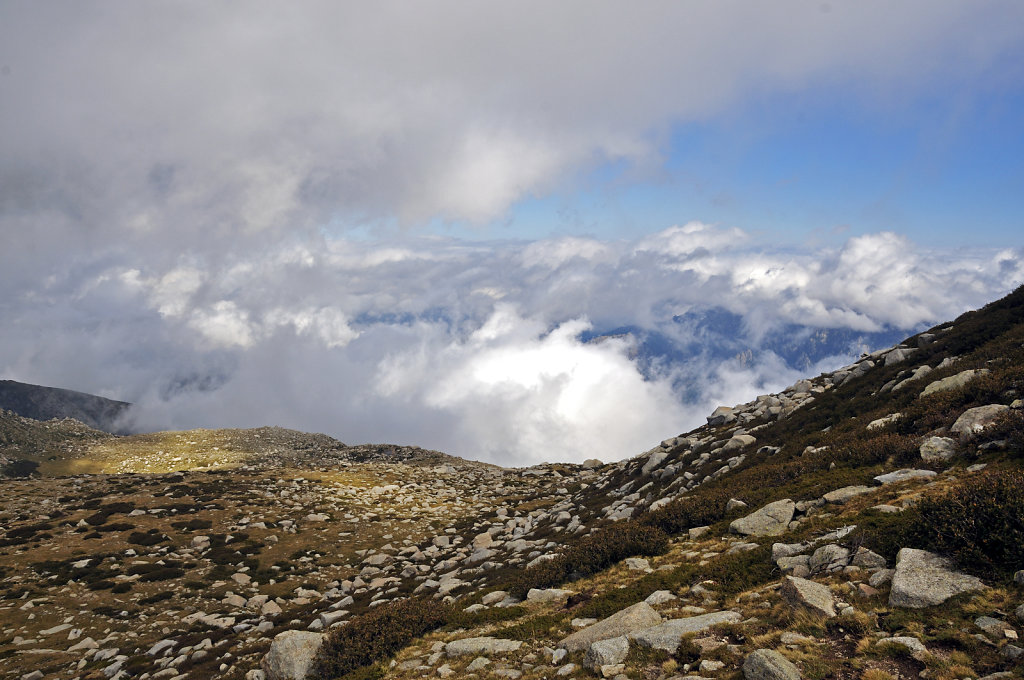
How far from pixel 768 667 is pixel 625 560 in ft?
27.6

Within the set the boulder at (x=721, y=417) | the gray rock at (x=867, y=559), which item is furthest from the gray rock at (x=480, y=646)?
the boulder at (x=721, y=417)

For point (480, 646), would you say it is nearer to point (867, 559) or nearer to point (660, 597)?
point (660, 597)

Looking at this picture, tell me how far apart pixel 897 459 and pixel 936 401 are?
434 centimetres

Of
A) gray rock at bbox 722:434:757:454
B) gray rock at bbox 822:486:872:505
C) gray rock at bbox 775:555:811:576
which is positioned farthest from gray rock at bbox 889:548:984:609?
gray rock at bbox 722:434:757:454

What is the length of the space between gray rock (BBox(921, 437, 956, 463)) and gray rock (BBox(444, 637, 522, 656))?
42.8 ft

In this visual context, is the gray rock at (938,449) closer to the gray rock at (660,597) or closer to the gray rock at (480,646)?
the gray rock at (660,597)

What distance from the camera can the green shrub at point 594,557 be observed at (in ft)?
49.6

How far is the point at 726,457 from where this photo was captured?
1039 inches

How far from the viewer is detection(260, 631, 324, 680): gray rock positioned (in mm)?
12984

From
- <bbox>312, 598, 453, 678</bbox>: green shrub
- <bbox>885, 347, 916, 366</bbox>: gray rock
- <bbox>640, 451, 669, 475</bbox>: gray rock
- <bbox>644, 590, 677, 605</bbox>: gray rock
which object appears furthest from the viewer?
<bbox>640, 451, 669, 475</bbox>: gray rock

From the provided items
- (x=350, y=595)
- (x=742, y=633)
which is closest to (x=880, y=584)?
(x=742, y=633)

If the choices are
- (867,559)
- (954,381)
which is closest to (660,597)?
(867,559)

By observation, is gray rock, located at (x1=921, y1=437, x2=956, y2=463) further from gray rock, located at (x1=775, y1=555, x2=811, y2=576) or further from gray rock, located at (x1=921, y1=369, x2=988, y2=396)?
gray rock, located at (x1=775, y1=555, x2=811, y2=576)

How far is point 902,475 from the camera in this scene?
13.3 meters
